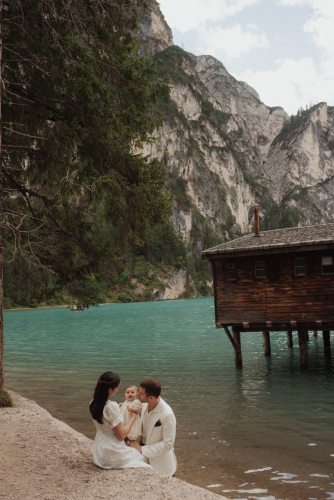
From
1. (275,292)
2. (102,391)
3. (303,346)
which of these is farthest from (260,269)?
(102,391)

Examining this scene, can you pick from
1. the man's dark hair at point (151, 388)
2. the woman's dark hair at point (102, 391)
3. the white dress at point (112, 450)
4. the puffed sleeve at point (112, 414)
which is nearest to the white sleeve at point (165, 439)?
the white dress at point (112, 450)

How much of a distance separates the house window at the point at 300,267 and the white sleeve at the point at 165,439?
537 inches

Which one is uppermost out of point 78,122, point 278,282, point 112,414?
point 78,122

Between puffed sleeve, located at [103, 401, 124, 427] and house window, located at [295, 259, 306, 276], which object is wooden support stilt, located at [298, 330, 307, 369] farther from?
puffed sleeve, located at [103, 401, 124, 427]

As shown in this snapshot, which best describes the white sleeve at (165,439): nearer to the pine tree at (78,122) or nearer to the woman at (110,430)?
the woman at (110,430)

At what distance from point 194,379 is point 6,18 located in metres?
14.5

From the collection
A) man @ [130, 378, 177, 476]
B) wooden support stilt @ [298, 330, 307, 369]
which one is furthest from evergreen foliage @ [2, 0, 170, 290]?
wooden support stilt @ [298, 330, 307, 369]

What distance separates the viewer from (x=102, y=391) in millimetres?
5328

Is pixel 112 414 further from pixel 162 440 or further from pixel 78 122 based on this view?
pixel 78 122

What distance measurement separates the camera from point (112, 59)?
11.7 metres

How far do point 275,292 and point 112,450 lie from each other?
13.7m

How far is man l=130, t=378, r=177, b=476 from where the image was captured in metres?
5.39

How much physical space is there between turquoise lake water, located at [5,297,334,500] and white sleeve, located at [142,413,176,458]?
86.4 inches

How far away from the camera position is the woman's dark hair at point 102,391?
208 inches
